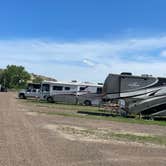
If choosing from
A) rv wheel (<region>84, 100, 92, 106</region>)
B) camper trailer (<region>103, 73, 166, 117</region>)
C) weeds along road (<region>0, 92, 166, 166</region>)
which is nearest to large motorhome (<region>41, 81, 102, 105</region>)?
rv wheel (<region>84, 100, 92, 106</region>)

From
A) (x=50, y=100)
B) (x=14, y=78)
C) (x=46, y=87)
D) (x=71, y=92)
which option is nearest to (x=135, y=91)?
(x=71, y=92)

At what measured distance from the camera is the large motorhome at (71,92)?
4844 centimetres

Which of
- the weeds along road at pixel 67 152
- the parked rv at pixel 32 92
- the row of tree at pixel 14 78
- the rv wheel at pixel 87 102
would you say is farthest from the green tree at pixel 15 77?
the weeds along road at pixel 67 152

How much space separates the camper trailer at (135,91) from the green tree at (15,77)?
114429mm

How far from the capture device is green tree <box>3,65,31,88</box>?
144025 millimetres

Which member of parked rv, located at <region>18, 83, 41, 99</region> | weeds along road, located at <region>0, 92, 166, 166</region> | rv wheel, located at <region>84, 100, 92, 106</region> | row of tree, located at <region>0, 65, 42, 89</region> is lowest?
weeds along road, located at <region>0, 92, 166, 166</region>

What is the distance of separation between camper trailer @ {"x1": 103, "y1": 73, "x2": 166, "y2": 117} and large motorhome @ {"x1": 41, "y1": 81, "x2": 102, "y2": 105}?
16.6 m

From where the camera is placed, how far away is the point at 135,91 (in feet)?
102

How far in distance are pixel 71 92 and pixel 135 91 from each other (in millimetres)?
19265

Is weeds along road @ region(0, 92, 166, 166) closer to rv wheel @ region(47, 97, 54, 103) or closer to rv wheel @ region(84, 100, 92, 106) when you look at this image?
rv wheel @ region(84, 100, 92, 106)

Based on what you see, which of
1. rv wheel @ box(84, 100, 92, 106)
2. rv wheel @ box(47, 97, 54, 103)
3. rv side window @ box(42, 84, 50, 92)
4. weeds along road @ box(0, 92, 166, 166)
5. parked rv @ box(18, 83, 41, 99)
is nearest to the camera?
weeds along road @ box(0, 92, 166, 166)

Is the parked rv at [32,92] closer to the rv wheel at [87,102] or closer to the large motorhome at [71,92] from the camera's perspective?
the large motorhome at [71,92]

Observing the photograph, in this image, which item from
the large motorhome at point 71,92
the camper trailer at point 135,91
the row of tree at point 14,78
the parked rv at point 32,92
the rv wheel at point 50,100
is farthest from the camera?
the row of tree at point 14,78

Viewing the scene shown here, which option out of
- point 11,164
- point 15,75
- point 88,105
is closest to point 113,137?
point 11,164
